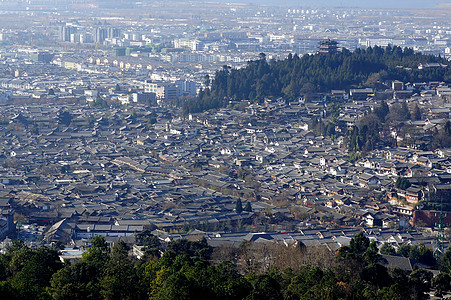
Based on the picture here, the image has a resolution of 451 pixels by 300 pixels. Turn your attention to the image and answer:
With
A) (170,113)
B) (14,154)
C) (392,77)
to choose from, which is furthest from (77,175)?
(392,77)

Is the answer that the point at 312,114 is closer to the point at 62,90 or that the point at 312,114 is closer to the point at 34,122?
the point at 34,122

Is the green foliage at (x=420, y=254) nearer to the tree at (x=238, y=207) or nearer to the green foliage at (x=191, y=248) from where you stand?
the green foliage at (x=191, y=248)

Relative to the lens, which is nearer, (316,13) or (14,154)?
(14,154)

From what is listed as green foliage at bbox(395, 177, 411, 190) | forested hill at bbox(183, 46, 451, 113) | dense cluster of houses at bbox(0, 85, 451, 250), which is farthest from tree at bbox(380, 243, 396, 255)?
forested hill at bbox(183, 46, 451, 113)

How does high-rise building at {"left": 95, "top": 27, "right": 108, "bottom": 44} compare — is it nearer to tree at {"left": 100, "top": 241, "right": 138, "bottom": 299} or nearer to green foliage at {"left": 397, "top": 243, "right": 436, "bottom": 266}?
green foliage at {"left": 397, "top": 243, "right": 436, "bottom": 266}

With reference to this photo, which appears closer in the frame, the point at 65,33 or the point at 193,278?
the point at 193,278

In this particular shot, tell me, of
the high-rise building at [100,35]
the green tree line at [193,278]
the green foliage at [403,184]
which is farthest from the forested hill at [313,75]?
the high-rise building at [100,35]

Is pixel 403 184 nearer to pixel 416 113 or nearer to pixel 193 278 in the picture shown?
pixel 416 113

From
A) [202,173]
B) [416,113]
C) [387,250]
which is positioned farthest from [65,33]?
→ [387,250]
